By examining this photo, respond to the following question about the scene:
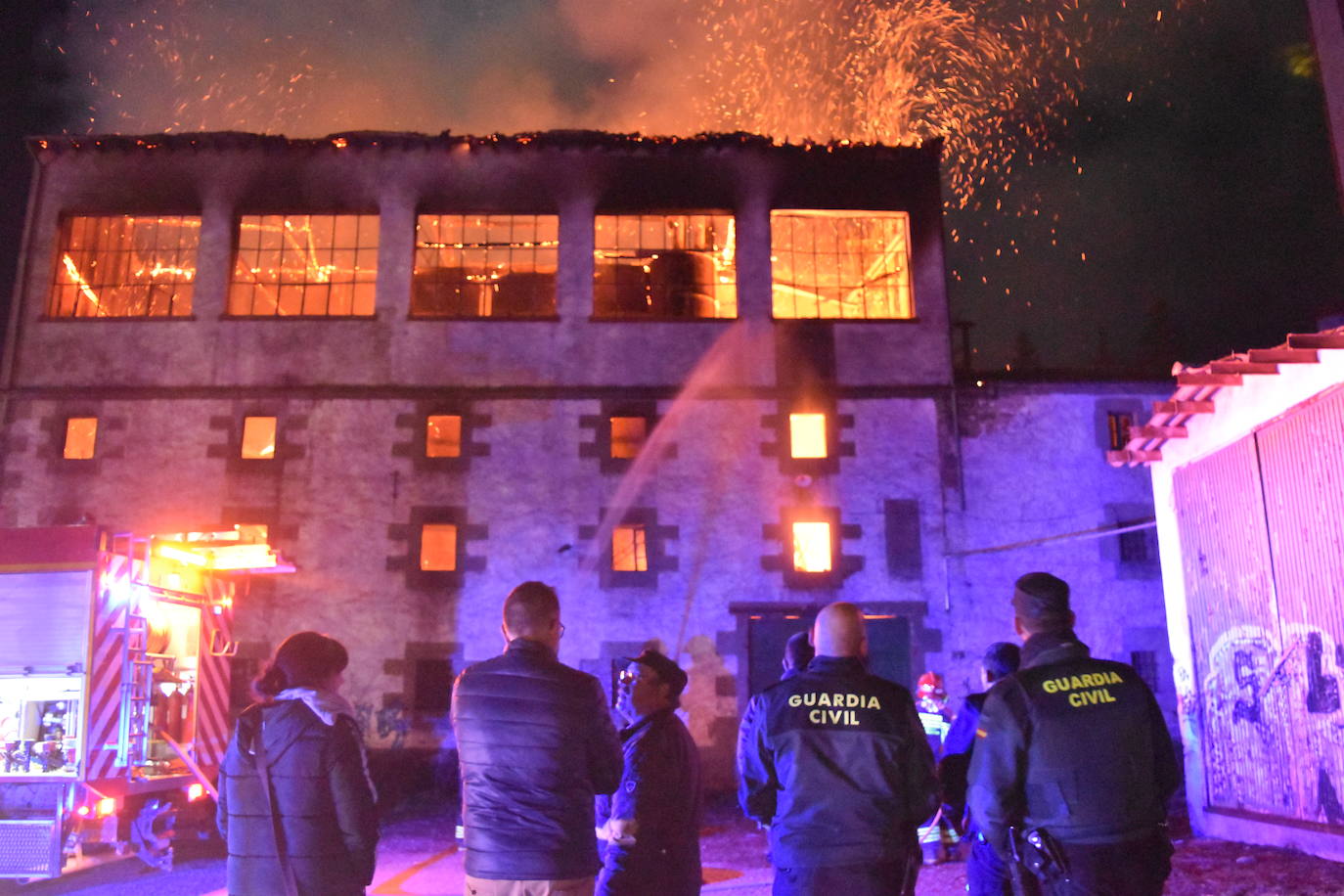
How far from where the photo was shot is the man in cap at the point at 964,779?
5543mm

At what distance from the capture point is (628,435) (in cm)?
1711

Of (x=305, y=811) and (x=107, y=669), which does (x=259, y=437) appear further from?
(x=305, y=811)

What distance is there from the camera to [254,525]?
16.8 m

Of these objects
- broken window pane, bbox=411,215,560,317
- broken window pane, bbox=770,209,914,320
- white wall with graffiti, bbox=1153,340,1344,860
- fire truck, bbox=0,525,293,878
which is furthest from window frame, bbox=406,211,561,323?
white wall with graffiti, bbox=1153,340,1344,860

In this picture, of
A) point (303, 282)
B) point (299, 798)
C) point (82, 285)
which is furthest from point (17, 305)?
point (299, 798)

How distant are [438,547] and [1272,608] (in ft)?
36.8

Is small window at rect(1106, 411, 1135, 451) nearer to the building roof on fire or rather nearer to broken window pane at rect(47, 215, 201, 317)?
the building roof on fire

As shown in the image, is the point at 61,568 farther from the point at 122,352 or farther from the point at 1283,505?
the point at 1283,505

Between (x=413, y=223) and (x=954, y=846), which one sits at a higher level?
(x=413, y=223)

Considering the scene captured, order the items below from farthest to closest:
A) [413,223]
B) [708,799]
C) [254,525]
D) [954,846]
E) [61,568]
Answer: [413,223]
[254,525]
[708,799]
[954,846]
[61,568]

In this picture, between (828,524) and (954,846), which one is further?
(828,524)

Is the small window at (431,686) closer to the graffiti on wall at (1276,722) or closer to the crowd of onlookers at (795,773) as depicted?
the graffiti on wall at (1276,722)

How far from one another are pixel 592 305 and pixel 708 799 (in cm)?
774

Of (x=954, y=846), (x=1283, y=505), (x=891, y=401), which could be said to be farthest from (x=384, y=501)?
(x=1283, y=505)
